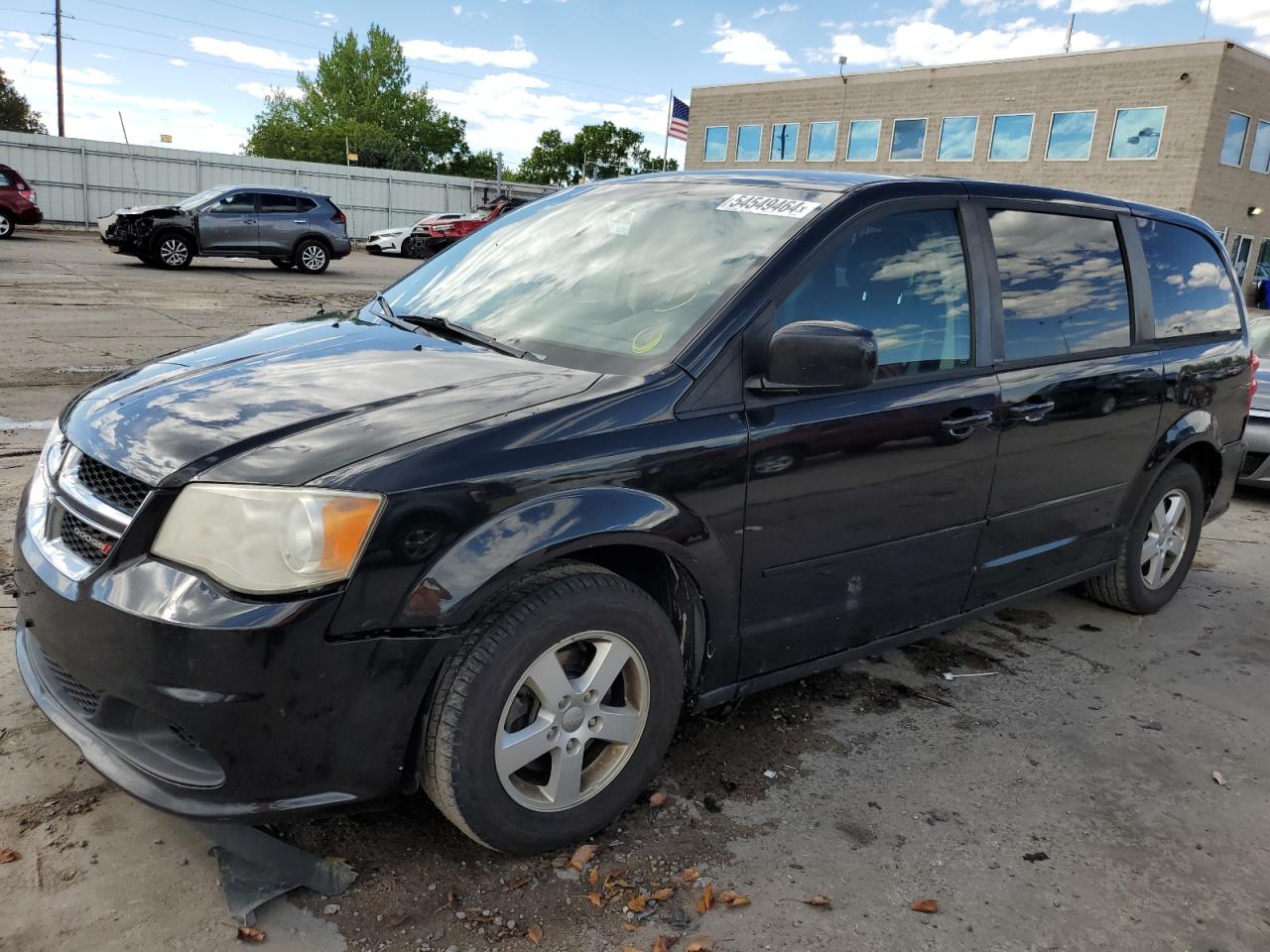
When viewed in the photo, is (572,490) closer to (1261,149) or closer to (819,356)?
(819,356)

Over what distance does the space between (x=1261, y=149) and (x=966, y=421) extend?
35.6 metres

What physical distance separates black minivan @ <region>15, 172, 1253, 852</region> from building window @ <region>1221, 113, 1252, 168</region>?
105ft

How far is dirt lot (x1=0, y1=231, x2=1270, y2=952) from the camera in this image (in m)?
2.29

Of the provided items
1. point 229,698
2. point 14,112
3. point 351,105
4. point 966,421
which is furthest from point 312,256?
point 351,105

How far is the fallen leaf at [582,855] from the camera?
2.51 m

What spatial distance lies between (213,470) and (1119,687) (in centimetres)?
346

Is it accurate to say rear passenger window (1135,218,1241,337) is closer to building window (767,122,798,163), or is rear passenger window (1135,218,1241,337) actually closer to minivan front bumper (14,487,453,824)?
minivan front bumper (14,487,453,824)

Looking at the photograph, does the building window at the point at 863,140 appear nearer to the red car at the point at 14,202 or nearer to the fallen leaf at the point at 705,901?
the red car at the point at 14,202

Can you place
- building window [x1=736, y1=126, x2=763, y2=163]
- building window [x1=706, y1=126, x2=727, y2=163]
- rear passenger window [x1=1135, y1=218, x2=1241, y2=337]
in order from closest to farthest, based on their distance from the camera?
rear passenger window [x1=1135, y1=218, x2=1241, y2=337] → building window [x1=736, y1=126, x2=763, y2=163] → building window [x1=706, y1=126, x2=727, y2=163]

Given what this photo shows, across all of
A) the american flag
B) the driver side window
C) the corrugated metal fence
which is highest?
the american flag

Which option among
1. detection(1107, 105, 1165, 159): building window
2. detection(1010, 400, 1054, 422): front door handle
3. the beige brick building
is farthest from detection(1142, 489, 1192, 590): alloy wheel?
detection(1107, 105, 1165, 159): building window

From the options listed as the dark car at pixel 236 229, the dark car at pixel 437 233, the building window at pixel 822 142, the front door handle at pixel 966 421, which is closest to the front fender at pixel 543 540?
the front door handle at pixel 966 421

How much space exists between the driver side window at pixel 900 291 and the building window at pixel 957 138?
35720mm

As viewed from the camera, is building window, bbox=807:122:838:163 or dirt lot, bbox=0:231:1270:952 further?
building window, bbox=807:122:838:163
